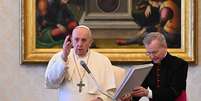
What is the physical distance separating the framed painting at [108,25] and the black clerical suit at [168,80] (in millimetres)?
1358

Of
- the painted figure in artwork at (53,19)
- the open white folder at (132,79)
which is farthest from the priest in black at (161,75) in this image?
the painted figure in artwork at (53,19)

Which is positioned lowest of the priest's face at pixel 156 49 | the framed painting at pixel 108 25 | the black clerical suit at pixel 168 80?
the black clerical suit at pixel 168 80

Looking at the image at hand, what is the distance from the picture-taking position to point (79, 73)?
3844 mm

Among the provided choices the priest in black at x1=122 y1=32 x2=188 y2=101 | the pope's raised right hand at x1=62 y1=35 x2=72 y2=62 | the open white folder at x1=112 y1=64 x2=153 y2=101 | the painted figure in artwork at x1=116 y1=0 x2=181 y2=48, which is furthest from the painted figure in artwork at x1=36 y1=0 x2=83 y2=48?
the open white folder at x1=112 y1=64 x2=153 y2=101

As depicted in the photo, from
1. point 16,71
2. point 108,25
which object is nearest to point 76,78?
point 108,25

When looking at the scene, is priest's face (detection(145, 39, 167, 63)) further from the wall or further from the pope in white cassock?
the wall

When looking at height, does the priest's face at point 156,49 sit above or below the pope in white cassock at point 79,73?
above

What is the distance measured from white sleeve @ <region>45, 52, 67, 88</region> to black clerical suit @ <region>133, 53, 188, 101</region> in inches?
26.6

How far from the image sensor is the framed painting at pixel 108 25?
5.00 m

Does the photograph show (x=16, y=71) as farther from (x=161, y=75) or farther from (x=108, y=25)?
(x=161, y=75)

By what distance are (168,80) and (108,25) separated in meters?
1.56

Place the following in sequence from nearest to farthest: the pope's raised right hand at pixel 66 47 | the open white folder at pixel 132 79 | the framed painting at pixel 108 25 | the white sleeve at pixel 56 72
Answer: the open white folder at pixel 132 79 → the pope's raised right hand at pixel 66 47 → the white sleeve at pixel 56 72 → the framed painting at pixel 108 25

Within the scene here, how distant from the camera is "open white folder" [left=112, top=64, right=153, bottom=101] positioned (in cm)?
329

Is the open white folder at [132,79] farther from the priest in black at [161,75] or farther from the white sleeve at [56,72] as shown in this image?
the white sleeve at [56,72]
